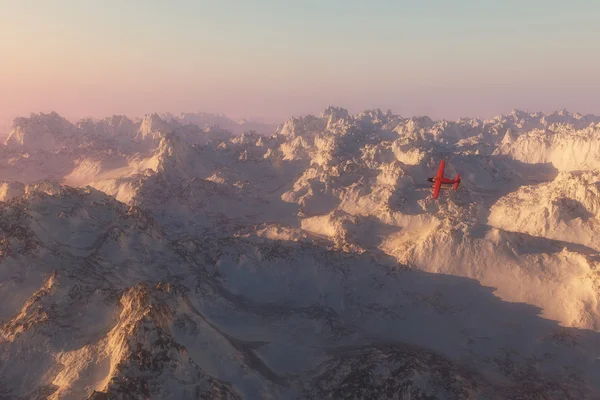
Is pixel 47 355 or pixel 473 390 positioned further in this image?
pixel 473 390

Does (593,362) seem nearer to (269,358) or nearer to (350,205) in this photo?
(269,358)

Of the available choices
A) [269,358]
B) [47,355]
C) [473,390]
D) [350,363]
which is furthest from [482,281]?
[47,355]

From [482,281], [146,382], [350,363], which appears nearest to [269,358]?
[350,363]

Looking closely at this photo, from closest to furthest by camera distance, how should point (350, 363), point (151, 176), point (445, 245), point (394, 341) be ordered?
point (350, 363)
point (394, 341)
point (445, 245)
point (151, 176)

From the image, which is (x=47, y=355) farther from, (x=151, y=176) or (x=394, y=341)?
(x=151, y=176)

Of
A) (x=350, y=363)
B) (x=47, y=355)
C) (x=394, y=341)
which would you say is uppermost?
(x=47, y=355)

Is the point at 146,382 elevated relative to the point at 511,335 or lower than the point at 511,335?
elevated

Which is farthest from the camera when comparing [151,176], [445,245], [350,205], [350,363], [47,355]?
[151,176]
